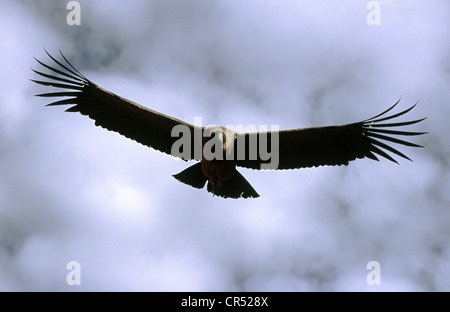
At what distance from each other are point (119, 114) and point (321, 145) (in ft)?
11.9

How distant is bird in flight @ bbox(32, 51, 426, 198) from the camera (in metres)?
8.04

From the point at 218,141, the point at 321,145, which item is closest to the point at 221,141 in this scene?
the point at 218,141

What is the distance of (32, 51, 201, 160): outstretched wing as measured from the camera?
8.20 metres

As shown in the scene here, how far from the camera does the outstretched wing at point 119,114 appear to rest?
8195mm

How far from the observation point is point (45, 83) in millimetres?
8070

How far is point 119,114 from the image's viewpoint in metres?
8.52

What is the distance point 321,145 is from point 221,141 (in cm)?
185

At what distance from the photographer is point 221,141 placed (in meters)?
7.79

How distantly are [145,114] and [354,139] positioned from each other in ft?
12.0

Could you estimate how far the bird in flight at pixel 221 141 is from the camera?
316 inches

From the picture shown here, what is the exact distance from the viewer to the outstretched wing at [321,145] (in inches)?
315

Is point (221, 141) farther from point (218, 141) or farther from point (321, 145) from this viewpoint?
point (321, 145)
